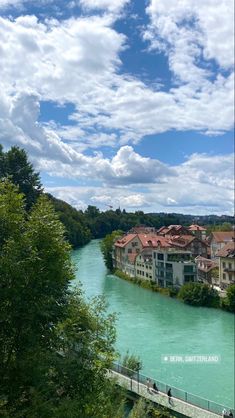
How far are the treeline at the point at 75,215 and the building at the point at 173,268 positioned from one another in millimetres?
12070

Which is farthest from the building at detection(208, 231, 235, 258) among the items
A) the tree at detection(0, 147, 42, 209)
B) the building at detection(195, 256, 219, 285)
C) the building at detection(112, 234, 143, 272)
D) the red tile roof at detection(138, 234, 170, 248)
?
the tree at detection(0, 147, 42, 209)

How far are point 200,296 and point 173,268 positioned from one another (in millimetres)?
6850

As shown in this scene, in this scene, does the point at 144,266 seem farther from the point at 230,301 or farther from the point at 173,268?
the point at 230,301

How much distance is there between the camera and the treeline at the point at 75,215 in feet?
116

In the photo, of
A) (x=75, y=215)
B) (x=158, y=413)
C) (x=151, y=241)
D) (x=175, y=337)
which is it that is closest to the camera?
(x=158, y=413)

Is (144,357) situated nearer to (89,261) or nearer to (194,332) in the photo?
(194,332)

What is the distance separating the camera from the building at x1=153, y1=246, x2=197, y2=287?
43.8m

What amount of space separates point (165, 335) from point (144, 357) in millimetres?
5030

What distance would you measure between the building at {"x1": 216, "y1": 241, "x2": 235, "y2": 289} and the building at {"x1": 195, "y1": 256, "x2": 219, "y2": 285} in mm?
1577

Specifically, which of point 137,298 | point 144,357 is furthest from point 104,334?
point 137,298

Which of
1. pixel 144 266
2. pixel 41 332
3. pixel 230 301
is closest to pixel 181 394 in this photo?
pixel 41 332

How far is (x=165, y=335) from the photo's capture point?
1140 inches

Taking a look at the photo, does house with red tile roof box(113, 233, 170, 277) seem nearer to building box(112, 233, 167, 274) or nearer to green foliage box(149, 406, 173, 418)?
building box(112, 233, 167, 274)

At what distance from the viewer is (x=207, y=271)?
149 feet
